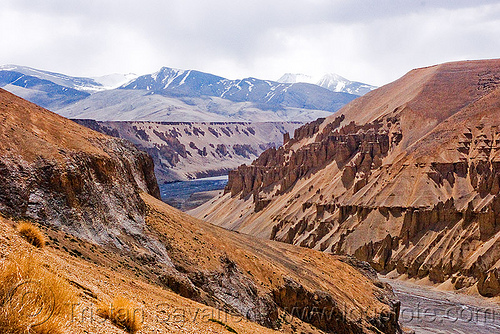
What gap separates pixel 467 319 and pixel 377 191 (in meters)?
33.6

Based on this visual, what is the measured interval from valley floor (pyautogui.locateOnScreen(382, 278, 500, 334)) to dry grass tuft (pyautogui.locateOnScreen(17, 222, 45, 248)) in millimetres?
39268

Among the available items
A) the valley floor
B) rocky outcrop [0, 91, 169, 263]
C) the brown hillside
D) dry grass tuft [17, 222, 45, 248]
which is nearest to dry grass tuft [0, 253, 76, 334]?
the brown hillside

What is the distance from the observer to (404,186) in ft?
261

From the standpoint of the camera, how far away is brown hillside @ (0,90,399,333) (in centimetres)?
1596

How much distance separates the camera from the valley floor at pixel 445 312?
4732 cm

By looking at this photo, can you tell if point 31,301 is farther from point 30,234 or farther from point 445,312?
point 445,312

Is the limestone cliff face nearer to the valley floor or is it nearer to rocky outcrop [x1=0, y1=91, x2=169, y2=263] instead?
the valley floor

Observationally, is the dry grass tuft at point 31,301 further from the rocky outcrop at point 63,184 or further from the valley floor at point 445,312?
the valley floor at point 445,312

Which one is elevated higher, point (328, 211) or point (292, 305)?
point (292, 305)

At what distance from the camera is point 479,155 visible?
77.2m

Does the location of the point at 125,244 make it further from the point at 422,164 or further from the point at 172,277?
the point at 422,164

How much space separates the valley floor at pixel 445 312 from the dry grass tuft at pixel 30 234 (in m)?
39.3

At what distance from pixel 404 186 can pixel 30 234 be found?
73259 millimetres

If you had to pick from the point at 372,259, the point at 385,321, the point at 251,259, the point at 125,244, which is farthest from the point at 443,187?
the point at 125,244
